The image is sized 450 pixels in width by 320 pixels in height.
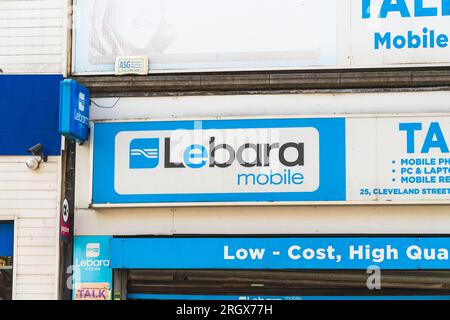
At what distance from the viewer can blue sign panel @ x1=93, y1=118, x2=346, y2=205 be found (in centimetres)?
946

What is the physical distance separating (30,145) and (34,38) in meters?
1.61

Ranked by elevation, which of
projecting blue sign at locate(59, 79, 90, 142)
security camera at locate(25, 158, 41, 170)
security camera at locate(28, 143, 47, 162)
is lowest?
security camera at locate(25, 158, 41, 170)

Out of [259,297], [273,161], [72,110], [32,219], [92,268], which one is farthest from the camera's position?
[32,219]

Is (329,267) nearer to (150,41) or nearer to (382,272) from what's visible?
(382,272)

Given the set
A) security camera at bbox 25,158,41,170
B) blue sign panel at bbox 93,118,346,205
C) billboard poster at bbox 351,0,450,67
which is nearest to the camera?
blue sign panel at bbox 93,118,346,205

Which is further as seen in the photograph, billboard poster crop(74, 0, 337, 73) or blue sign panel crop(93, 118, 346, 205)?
billboard poster crop(74, 0, 337, 73)

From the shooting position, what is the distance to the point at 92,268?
9.70 metres

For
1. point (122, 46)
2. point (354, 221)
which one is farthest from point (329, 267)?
point (122, 46)

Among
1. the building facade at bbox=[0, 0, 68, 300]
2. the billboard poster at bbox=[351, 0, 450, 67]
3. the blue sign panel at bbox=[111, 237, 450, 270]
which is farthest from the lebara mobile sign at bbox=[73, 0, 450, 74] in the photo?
the blue sign panel at bbox=[111, 237, 450, 270]

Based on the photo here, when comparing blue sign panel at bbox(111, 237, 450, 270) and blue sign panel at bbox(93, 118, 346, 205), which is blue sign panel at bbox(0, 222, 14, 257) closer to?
blue sign panel at bbox(93, 118, 346, 205)

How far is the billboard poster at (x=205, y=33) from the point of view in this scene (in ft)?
32.1

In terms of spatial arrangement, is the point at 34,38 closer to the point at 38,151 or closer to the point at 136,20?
the point at 136,20

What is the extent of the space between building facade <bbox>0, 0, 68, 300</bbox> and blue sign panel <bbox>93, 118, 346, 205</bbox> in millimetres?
798

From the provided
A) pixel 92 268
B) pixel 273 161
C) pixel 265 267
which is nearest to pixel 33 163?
pixel 92 268
